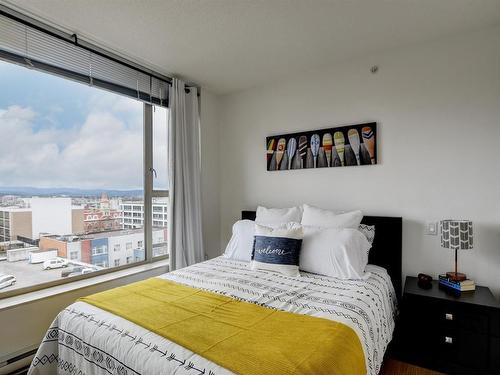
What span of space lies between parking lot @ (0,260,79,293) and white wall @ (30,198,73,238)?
0.23 metres

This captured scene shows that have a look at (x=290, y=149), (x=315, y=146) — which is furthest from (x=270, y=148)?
(x=315, y=146)

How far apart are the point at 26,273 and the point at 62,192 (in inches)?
25.9

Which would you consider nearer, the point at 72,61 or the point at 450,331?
the point at 450,331

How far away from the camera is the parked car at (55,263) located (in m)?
2.30

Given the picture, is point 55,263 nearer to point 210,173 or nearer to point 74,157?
point 74,157

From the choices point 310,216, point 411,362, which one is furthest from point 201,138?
point 411,362

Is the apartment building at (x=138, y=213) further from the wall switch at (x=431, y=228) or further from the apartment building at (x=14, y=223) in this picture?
the wall switch at (x=431, y=228)

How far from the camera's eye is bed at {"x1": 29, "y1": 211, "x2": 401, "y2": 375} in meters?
1.24

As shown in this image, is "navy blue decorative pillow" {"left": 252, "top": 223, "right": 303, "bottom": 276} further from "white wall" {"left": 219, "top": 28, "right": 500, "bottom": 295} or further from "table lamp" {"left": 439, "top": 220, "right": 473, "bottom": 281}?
"table lamp" {"left": 439, "top": 220, "right": 473, "bottom": 281}

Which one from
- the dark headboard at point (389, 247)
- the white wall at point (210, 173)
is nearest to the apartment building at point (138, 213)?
the white wall at point (210, 173)

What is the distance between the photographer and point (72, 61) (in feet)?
7.59

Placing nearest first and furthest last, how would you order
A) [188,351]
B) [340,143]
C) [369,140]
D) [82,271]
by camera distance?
[188,351], [82,271], [369,140], [340,143]

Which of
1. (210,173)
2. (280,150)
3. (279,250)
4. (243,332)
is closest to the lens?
(243,332)

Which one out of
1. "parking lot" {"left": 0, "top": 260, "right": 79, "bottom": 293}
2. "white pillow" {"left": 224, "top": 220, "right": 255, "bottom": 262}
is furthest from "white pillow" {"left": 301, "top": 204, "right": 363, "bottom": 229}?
"parking lot" {"left": 0, "top": 260, "right": 79, "bottom": 293}
